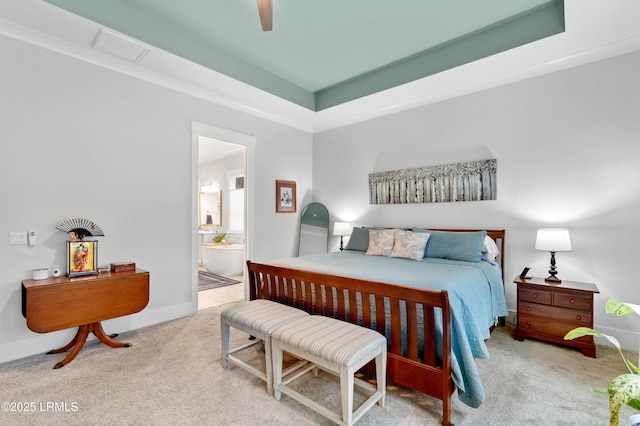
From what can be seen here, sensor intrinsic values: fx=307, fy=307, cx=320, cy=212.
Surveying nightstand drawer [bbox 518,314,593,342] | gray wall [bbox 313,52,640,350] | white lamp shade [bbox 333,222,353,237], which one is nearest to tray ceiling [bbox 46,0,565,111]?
gray wall [bbox 313,52,640,350]

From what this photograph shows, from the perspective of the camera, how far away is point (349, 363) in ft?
5.41

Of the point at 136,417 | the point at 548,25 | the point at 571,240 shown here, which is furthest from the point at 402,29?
the point at 136,417

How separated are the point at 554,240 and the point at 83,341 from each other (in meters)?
4.28

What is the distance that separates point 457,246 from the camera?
3227 mm

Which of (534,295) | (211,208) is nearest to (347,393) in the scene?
(534,295)

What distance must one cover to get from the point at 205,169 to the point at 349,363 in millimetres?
7194

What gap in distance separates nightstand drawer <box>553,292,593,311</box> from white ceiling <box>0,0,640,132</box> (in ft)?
7.38

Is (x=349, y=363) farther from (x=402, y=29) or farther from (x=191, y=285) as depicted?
(x=402, y=29)

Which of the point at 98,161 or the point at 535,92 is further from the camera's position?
the point at 535,92

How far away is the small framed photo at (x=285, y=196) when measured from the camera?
15.9ft

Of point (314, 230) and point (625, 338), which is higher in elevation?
point (314, 230)

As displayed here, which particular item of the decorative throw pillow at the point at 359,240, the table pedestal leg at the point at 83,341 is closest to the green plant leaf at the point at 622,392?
the decorative throw pillow at the point at 359,240

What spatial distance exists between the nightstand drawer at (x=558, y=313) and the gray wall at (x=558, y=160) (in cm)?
50

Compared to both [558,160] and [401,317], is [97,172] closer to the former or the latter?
Answer: [401,317]
